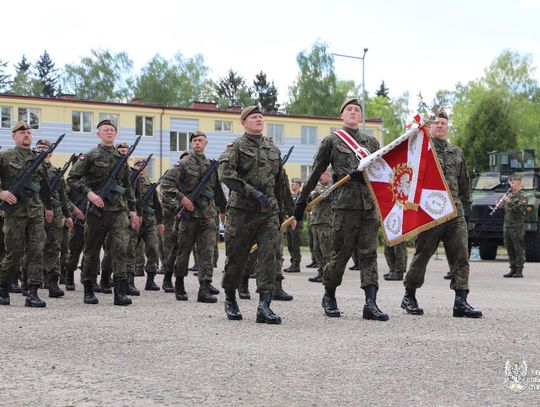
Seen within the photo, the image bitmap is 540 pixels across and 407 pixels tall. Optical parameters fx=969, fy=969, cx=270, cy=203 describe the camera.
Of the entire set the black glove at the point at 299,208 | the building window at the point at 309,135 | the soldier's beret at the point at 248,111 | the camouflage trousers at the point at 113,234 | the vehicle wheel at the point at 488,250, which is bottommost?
the vehicle wheel at the point at 488,250

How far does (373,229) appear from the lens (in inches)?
374

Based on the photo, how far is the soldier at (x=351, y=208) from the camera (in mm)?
9398

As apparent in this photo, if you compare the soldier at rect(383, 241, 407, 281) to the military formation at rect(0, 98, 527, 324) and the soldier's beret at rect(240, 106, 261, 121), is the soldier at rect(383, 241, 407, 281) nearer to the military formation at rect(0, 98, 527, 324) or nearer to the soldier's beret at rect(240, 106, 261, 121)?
the military formation at rect(0, 98, 527, 324)

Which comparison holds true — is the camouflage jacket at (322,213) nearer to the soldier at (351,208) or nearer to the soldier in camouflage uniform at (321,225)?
the soldier in camouflage uniform at (321,225)

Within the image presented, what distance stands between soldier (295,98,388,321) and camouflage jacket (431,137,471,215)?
2.86 feet

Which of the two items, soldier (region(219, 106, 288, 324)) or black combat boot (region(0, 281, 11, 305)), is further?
black combat boot (region(0, 281, 11, 305))

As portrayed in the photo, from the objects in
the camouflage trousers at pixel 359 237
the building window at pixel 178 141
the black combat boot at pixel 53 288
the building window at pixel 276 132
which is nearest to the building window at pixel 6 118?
the building window at pixel 178 141

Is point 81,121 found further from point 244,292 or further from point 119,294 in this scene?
point 119,294

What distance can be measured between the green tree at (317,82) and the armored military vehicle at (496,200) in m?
52.5

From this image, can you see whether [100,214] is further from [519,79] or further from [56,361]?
[519,79]

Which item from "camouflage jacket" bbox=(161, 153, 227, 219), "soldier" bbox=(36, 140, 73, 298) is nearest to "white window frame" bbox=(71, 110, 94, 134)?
"soldier" bbox=(36, 140, 73, 298)

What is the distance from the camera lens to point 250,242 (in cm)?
940

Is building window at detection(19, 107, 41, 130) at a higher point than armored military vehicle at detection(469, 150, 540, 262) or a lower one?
higher

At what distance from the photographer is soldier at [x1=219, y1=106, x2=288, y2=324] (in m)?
9.16
